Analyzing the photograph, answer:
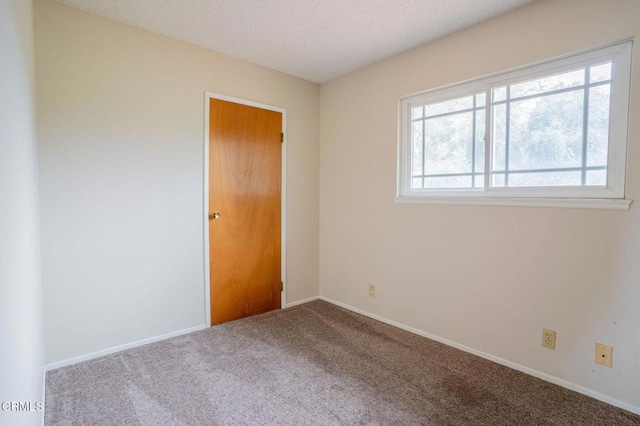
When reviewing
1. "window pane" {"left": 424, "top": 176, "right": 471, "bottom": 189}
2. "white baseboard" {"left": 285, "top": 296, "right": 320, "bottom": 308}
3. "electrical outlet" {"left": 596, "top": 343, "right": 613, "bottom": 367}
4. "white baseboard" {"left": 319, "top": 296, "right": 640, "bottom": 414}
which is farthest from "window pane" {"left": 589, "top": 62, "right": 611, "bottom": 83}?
"white baseboard" {"left": 285, "top": 296, "right": 320, "bottom": 308}

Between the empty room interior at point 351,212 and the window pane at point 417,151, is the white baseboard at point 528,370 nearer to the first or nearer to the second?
the empty room interior at point 351,212

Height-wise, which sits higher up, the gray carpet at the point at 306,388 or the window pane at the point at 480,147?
the window pane at the point at 480,147

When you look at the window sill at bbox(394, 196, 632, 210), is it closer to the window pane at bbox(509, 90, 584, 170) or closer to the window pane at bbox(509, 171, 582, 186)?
the window pane at bbox(509, 171, 582, 186)

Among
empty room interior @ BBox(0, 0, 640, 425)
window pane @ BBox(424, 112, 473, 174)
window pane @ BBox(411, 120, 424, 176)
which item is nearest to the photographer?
empty room interior @ BBox(0, 0, 640, 425)

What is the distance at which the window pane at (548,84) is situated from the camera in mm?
2064

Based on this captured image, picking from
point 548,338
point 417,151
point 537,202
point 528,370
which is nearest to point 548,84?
point 537,202

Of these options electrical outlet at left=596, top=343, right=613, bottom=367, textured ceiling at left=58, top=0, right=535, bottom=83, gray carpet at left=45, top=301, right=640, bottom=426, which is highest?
textured ceiling at left=58, top=0, right=535, bottom=83

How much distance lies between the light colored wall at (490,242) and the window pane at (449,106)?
0.17 m

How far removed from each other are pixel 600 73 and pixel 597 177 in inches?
24.3

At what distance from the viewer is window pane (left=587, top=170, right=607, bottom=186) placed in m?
1.96

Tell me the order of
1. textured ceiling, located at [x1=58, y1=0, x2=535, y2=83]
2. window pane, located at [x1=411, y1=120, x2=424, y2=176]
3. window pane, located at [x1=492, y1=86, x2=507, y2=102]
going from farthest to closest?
1. window pane, located at [x1=411, y1=120, x2=424, y2=176]
2. window pane, located at [x1=492, y1=86, x2=507, y2=102]
3. textured ceiling, located at [x1=58, y1=0, x2=535, y2=83]

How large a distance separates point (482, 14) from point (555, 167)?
1.16 metres

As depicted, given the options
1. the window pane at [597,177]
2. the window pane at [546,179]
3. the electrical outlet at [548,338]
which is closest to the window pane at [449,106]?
the window pane at [546,179]

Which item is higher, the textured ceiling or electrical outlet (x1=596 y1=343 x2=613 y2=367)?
the textured ceiling
